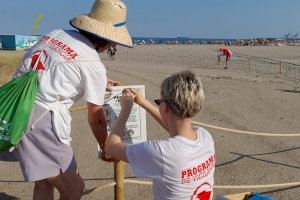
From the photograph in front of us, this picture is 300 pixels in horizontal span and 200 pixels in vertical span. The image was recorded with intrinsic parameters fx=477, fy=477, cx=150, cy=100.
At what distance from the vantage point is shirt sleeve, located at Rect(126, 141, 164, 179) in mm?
2361

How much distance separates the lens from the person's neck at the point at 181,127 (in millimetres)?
2369

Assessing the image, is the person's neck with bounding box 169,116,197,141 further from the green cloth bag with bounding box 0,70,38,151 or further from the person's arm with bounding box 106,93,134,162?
the green cloth bag with bounding box 0,70,38,151

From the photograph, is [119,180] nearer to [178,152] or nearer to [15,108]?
[15,108]

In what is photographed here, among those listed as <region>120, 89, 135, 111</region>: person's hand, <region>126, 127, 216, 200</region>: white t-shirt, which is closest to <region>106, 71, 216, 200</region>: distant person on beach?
<region>126, 127, 216, 200</region>: white t-shirt

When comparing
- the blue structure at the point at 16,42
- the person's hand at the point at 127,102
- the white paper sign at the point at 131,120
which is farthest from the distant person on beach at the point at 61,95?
the blue structure at the point at 16,42

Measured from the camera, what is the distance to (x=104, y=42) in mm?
3168

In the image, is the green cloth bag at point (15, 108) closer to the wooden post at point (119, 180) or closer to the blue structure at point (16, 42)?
the wooden post at point (119, 180)

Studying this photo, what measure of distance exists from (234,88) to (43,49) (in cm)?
1306

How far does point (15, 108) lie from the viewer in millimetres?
2773

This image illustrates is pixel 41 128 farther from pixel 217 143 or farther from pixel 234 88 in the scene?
pixel 234 88

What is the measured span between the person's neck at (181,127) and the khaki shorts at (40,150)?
85 cm

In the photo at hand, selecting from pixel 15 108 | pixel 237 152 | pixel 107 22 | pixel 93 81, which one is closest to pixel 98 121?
pixel 93 81

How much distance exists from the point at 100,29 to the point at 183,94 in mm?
1014

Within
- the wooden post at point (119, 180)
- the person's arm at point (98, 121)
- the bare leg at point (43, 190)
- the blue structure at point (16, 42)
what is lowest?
the blue structure at point (16, 42)
